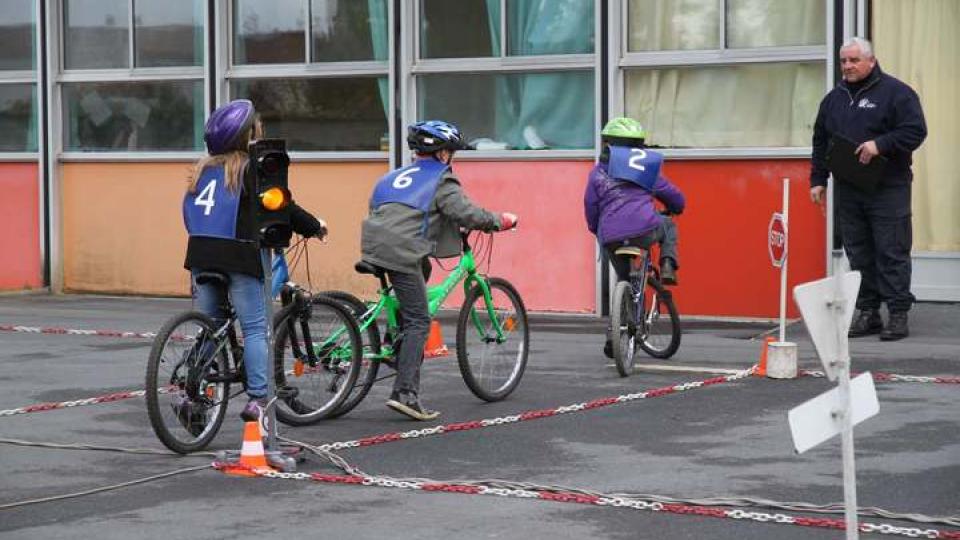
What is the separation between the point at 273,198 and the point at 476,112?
9.13m

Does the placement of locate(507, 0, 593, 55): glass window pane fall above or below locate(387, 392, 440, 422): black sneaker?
above

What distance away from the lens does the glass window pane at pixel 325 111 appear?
18281 mm

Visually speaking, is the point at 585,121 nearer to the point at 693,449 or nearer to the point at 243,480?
the point at 693,449

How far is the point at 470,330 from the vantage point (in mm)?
10922

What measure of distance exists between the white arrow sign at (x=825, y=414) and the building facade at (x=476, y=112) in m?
9.97

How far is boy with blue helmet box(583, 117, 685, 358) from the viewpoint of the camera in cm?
1254

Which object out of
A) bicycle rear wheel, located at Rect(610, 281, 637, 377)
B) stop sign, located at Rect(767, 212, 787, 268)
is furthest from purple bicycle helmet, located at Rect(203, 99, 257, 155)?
stop sign, located at Rect(767, 212, 787, 268)

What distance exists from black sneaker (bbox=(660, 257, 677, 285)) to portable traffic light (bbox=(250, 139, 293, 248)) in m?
4.71

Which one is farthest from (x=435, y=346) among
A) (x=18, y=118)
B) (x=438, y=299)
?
(x=18, y=118)

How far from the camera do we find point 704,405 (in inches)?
432

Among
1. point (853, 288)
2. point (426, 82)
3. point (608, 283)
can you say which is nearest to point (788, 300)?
point (608, 283)

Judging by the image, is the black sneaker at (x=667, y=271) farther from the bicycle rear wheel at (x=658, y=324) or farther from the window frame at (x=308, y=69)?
the window frame at (x=308, y=69)

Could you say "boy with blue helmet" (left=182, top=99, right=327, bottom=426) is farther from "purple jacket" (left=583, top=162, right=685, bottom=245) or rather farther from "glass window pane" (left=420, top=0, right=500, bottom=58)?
"glass window pane" (left=420, top=0, right=500, bottom=58)

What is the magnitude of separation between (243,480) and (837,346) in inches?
137
